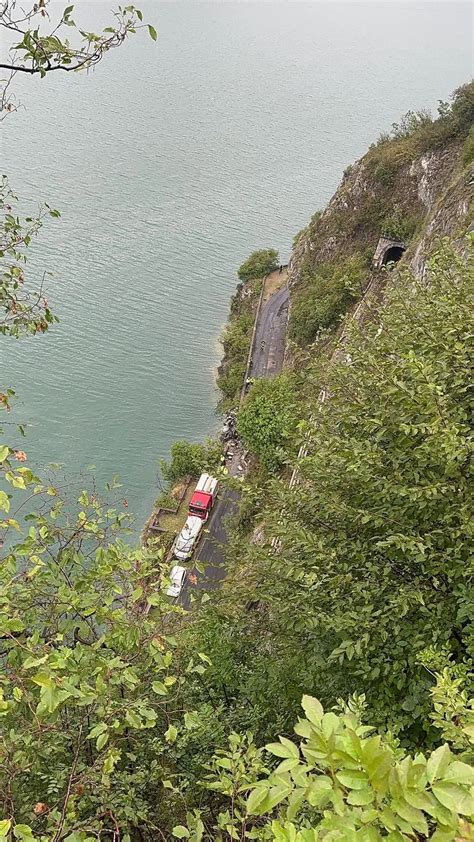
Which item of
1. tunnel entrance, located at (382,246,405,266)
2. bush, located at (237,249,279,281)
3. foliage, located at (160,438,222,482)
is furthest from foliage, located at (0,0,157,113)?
bush, located at (237,249,279,281)

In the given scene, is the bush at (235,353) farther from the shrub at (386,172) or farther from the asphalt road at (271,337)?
the shrub at (386,172)

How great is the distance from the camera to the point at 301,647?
6.06m

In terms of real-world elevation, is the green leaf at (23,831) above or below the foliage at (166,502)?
above

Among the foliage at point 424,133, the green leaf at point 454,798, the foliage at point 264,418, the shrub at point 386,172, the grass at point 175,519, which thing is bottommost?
the grass at point 175,519

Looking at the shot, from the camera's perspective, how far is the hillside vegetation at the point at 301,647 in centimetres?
196

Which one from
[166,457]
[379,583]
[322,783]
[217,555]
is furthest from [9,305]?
[166,457]

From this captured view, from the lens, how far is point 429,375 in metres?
4.70

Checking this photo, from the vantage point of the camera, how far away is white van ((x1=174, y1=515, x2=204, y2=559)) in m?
24.7

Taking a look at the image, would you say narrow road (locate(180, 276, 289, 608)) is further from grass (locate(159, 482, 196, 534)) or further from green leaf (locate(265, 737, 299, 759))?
green leaf (locate(265, 737, 299, 759))

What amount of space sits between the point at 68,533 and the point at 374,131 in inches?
3109

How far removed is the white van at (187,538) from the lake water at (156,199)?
346 centimetres

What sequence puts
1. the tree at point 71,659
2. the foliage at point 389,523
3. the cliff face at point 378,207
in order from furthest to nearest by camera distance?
the cliff face at point 378,207
the foliage at point 389,523
the tree at point 71,659

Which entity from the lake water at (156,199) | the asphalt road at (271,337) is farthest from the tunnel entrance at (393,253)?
the lake water at (156,199)

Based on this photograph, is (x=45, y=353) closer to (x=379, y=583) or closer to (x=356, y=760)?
(x=379, y=583)
